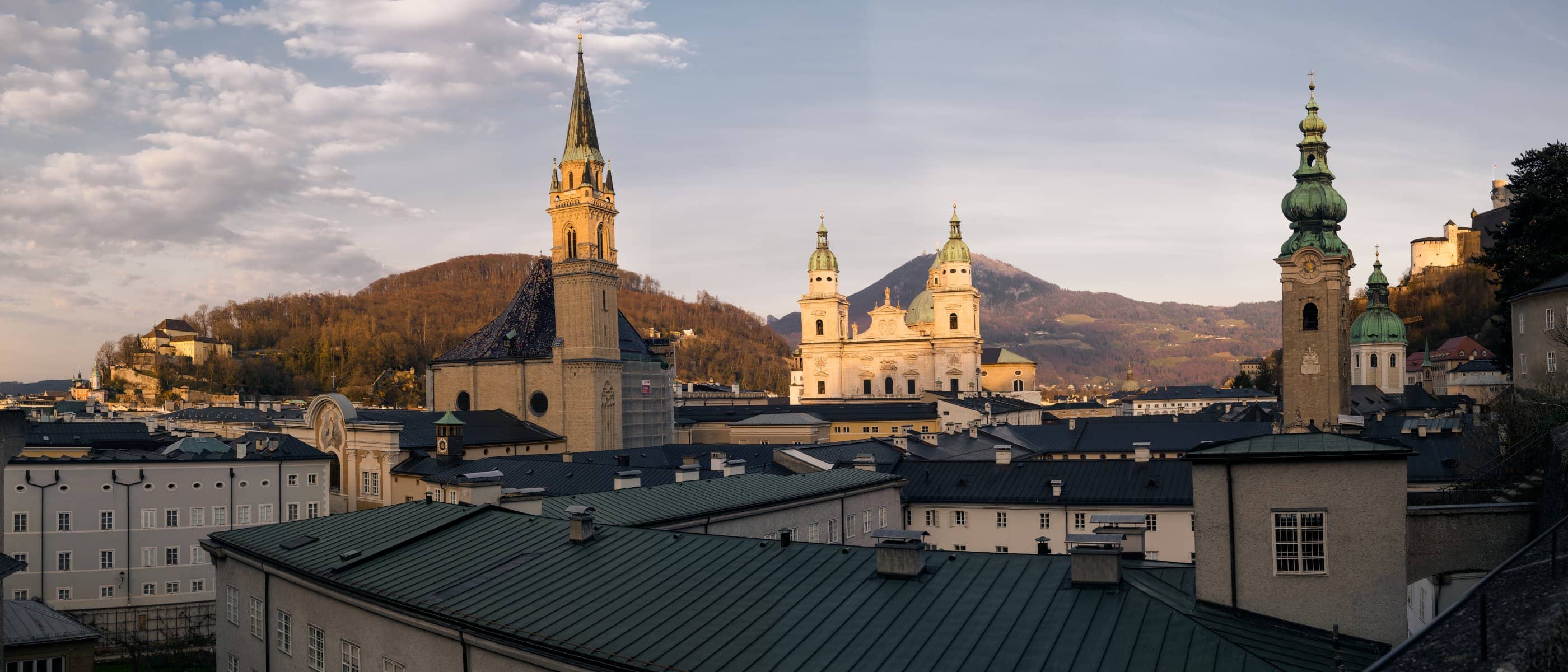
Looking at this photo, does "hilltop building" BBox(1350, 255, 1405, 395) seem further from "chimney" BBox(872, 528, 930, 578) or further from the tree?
"chimney" BBox(872, 528, 930, 578)

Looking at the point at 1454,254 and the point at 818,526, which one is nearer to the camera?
the point at 818,526

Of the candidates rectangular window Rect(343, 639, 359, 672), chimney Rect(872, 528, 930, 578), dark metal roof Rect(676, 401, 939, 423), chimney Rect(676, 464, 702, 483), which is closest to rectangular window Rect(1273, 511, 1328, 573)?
chimney Rect(872, 528, 930, 578)

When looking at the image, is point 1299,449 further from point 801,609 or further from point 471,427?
point 471,427

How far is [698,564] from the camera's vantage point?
15523mm

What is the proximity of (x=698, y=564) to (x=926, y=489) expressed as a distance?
2594 cm

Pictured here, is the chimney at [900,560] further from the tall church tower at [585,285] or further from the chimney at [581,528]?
the tall church tower at [585,285]

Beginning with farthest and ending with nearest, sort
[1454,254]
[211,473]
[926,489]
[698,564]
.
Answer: [1454,254] < [211,473] < [926,489] < [698,564]

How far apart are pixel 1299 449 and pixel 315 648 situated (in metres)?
15.6

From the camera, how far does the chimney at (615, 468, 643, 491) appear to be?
103 ft

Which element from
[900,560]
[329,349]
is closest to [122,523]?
[900,560]

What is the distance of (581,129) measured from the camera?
249 ft

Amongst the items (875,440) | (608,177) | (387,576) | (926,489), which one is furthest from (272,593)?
(608,177)

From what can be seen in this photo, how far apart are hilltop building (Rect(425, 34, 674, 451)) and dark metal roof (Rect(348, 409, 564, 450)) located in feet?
5.99

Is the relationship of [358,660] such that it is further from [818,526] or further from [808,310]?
[808,310]
